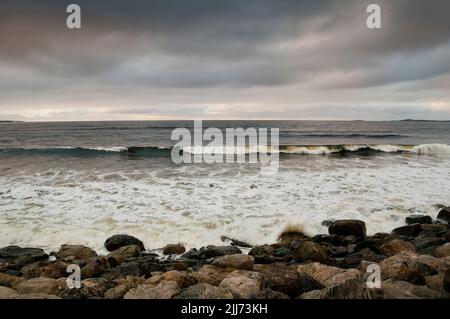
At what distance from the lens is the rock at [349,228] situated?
302 inches

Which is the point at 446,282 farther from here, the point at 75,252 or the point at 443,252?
the point at 75,252

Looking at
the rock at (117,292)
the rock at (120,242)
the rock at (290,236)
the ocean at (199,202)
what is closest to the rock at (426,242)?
the ocean at (199,202)

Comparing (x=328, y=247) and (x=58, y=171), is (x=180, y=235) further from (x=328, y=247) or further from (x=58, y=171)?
(x=58, y=171)

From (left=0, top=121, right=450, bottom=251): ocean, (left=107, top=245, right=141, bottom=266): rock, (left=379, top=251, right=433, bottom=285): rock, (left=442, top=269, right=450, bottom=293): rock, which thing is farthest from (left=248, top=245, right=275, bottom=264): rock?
(left=442, top=269, right=450, bottom=293): rock

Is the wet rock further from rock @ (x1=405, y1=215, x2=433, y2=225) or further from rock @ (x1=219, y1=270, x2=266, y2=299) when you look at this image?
rock @ (x1=405, y1=215, x2=433, y2=225)

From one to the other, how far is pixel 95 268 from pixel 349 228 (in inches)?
228

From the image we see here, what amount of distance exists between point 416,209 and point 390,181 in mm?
3938

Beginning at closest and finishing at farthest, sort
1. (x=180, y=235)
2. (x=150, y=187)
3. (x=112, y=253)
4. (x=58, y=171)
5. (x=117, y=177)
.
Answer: (x=112, y=253), (x=180, y=235), (x=150, y=187), (x=117, y=177), (x=58, y=171)

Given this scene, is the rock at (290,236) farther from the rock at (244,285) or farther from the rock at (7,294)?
the rock at (7,294)

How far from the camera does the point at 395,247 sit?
6.39 metres

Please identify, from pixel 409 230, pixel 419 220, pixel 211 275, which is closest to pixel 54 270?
pixel 211 275

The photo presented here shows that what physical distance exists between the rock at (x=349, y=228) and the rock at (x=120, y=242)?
4722mm
